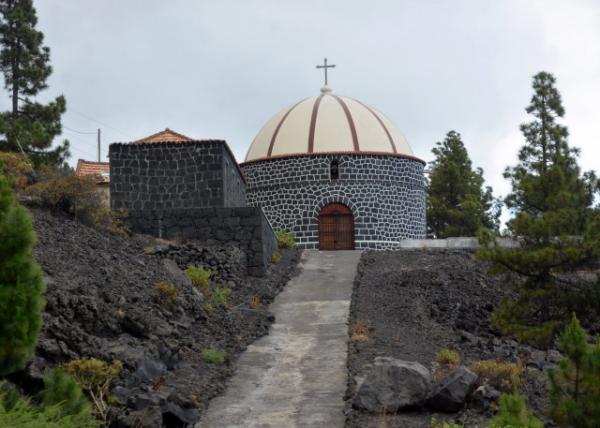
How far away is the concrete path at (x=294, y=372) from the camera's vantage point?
862 cm

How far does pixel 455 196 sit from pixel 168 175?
1834cm

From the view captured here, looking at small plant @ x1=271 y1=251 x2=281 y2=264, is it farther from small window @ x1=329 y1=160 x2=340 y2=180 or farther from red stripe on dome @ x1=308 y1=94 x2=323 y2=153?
red stripe on dome @ x1=308 y1=94 x2=323 y2=153

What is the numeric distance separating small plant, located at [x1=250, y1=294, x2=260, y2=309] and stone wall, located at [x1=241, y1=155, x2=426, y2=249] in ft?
42.6

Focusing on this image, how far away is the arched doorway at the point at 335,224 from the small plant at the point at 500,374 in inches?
732

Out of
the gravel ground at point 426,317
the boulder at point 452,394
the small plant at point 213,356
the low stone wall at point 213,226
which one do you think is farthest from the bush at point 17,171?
the boulder at point 452,394

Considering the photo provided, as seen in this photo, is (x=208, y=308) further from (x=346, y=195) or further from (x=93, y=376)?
(x=346, y=195)

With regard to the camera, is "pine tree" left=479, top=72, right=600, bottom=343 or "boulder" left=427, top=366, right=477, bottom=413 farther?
"pine tree" left=479, top=72, right=600, bottom=343

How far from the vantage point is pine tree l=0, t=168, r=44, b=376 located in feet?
21.7

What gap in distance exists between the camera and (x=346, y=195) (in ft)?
93.7

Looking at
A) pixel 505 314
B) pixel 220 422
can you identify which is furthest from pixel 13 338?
pixel 505 314

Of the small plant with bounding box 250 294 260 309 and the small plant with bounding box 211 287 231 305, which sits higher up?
the small plant with bounding box 211 287 231 305

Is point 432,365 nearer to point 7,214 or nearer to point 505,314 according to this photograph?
point 505,314

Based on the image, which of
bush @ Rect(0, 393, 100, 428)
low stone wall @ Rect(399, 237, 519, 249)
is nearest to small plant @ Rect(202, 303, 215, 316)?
bush @ Rect(0, 393, 100, 428)

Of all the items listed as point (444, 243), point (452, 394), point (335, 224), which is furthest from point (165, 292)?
point (335, 224)
